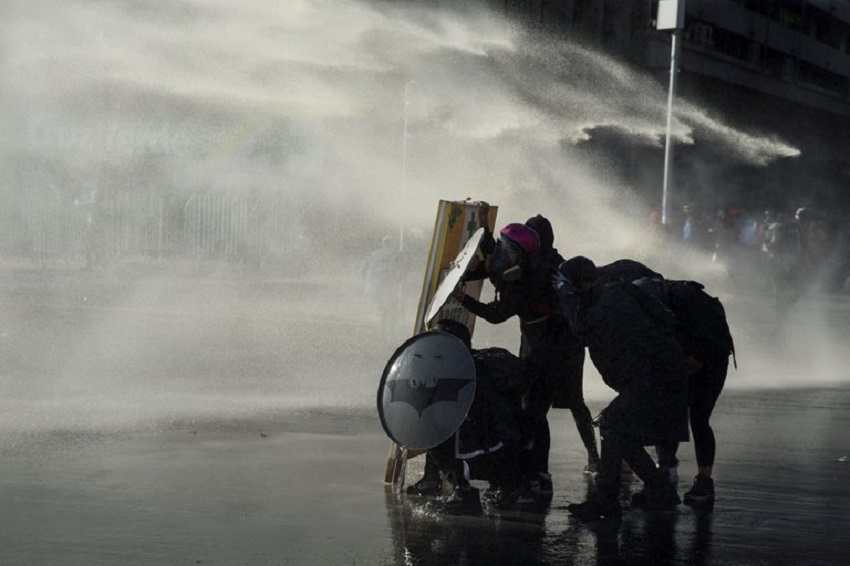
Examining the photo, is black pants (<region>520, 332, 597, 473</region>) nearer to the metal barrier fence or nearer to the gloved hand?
the gloved hand

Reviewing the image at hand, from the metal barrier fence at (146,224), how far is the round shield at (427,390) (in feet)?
100

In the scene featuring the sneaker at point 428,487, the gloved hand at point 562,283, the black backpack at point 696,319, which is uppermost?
the gloved hand at point 562,283

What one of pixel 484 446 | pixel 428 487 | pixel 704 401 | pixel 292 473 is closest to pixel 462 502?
pixel 484 446

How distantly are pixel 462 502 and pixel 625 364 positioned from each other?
110cm

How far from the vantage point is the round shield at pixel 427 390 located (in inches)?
283

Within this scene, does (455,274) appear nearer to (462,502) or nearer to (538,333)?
(538,333)

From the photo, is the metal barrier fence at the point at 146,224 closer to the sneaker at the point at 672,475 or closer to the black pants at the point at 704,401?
the black pants at the point at 704,401

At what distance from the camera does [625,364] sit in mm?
7285

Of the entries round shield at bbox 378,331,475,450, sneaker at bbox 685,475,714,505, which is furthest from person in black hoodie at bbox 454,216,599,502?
sneaker at bbox 685,475,714,505

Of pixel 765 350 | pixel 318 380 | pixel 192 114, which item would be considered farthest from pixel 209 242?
pixel 318 380

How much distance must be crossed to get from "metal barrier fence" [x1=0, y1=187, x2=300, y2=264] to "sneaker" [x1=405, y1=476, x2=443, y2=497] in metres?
30.1

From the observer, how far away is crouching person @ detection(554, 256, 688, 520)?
23.7 ft

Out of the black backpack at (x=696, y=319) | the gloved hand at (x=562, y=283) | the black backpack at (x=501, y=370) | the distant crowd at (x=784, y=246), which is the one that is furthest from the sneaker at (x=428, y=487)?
the distant crowd at (x=784, y=246)

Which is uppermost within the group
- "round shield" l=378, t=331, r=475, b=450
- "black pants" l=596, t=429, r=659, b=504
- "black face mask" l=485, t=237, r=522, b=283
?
"black face mask" l=485, t=237, r=522, b=283
